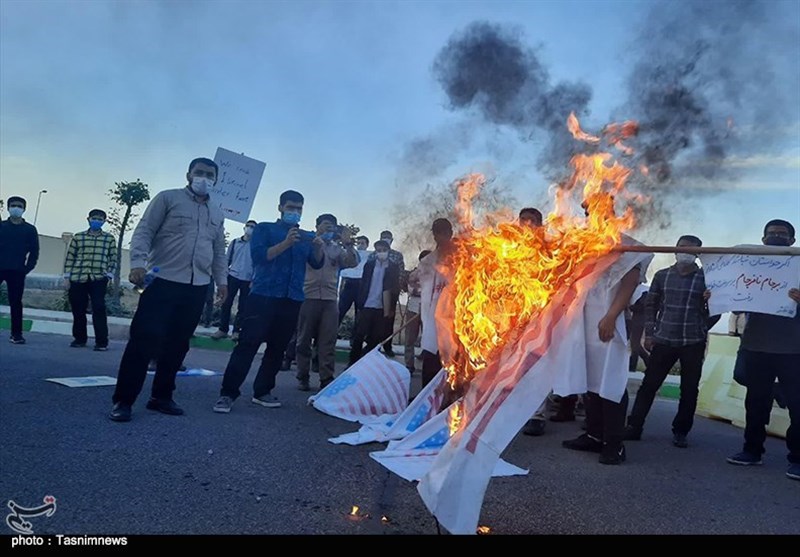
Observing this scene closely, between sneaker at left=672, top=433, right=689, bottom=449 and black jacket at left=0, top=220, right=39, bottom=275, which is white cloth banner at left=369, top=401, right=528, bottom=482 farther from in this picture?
black jacket at left=0, top=220, right=39, bottom=275

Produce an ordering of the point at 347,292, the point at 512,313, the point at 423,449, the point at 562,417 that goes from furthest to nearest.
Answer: the point at 347,292, the point at 562,417, the point at 423,449, the point at 512,313

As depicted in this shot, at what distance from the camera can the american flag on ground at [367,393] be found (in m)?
5.90

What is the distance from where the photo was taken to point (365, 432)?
5.16m

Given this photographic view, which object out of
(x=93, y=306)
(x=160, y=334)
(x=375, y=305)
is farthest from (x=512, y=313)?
(x=93, y=306)

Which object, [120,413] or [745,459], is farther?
[745,459]

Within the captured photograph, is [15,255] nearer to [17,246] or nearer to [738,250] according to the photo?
[17,246]

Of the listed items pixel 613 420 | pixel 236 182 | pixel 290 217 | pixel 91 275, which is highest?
pixel 236 182

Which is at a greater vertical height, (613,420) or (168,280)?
(168,280)

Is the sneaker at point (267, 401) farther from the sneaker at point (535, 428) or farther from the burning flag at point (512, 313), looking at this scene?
the burning flag at point (512, 313)

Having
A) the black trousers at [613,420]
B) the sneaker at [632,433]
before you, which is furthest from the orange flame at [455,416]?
the sneaker at [632,433]

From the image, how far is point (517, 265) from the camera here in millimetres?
3098

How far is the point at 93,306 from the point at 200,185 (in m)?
4.56

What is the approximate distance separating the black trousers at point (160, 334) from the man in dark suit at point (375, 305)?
3.65m
